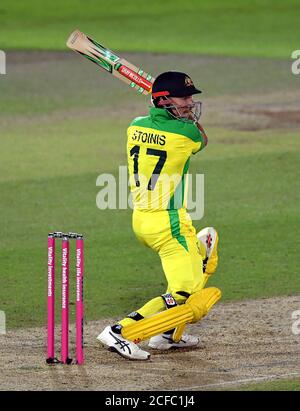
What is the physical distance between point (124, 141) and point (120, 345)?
865 centimetres

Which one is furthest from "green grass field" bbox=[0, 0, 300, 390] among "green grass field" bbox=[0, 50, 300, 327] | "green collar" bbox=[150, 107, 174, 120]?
"green collar" bbox=[150, 107, 174, 120]

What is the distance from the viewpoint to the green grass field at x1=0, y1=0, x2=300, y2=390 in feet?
42.3

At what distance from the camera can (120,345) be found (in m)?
10.0

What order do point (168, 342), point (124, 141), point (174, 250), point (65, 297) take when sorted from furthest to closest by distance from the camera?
point (124, 141), point (168, 342), point (174, 250), point (65, 297)

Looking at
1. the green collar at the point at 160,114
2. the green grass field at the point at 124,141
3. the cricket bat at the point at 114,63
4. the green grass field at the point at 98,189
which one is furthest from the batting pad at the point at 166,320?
the cricket bat at the point at 114,63

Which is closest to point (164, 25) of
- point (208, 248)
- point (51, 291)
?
point (208, 248)

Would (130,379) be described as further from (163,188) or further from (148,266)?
(148,266)

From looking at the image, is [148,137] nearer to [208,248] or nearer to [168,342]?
[208,248]

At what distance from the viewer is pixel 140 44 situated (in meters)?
25.1

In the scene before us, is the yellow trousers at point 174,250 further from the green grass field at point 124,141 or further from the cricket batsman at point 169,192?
the green grass field at point 124,141

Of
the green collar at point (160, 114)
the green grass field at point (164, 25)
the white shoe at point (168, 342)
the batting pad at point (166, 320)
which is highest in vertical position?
the green grass field at point (164, 25)

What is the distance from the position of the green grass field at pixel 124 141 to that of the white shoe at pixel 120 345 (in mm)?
1125

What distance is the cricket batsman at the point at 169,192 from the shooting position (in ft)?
33.5

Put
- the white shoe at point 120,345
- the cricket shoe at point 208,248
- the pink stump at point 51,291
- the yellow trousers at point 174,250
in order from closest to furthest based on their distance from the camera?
the pink stump at point 51,291
the white shoe at point 120,345
the yellow trousers at point 174,250
the cricket shoe at point 208,248
